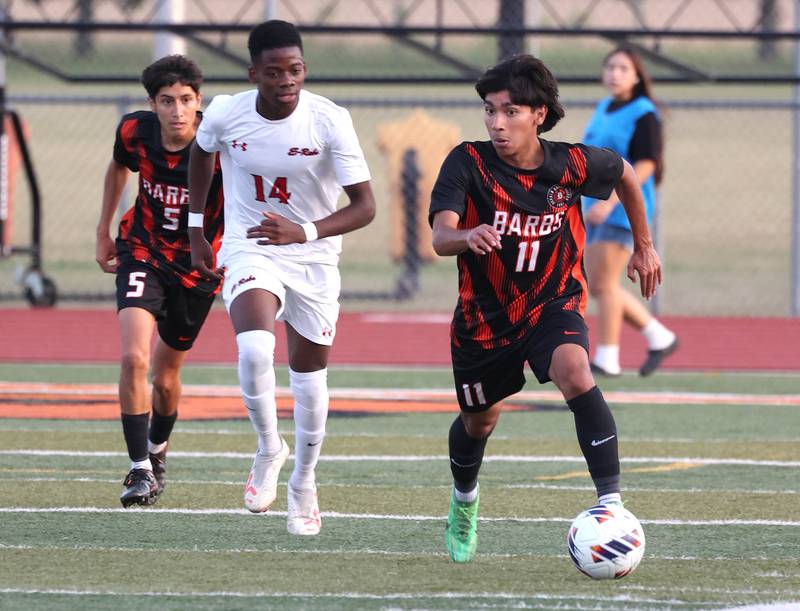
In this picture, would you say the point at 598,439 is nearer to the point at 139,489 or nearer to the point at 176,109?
the point at 139,489

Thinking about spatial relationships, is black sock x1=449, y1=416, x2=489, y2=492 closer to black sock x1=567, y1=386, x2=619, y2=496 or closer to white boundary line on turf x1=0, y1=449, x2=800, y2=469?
black sock x1=567, y1=386, x2=619, y2=496

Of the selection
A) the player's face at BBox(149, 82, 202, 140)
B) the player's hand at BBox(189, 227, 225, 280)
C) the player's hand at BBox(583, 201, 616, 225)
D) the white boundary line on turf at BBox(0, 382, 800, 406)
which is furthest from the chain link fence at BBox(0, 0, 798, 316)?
the player's hand at BBox(189, 227, 225, 280)

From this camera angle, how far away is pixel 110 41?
138 feet

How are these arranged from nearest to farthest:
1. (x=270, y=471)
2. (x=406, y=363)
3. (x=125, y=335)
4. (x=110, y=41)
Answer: (x=270, y=471) < (x=125, y=335) < (x=406, y=363) < (x=110, y=41)

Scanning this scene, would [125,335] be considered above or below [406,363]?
above

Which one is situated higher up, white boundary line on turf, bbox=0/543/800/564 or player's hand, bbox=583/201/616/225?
player's hand, bbox=583/201/616/225

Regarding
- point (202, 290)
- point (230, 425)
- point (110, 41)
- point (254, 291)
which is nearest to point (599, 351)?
point (230, 425)

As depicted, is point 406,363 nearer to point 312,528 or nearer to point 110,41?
point 312,528

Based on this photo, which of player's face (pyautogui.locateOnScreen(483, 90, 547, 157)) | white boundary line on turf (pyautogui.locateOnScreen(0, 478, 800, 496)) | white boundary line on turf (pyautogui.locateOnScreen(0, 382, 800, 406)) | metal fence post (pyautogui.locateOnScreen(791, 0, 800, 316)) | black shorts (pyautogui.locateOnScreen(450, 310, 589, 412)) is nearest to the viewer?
black shorts (pyautogui.locateOnScreen(450, 310, 589, 412))

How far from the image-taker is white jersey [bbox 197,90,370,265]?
6.46m

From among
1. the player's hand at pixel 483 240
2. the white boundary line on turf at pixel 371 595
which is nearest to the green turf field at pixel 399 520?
the white boundary line on turf at pixel 371 595

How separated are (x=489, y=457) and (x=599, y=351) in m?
3.25

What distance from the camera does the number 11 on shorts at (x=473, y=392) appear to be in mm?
5895

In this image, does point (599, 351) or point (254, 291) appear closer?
point (254, 291)
